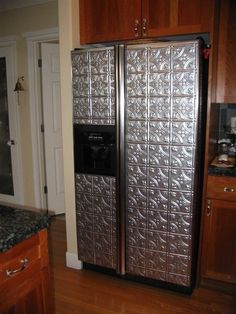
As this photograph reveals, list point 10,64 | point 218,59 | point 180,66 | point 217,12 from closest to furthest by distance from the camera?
point 180,66 < point 217,12 < point 218,59 < point 10,64

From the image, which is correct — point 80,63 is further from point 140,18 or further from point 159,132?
point 159,132

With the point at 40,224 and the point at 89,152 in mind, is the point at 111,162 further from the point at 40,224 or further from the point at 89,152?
the point at 40,224

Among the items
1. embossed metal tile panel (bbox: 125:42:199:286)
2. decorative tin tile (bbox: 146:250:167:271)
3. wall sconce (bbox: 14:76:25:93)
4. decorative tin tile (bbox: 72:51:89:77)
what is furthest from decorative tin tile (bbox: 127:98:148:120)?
wall sconce (bbox: 14:76:25:93)

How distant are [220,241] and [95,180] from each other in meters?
1.02

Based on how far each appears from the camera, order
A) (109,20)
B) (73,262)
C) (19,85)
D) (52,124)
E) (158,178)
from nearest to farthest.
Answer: (158,178) < (109,20) < (73,262) < (19,85) < (52,124)

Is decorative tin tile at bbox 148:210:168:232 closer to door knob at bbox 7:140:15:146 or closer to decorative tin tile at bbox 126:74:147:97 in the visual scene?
decorative tin tile at bbox 126:74:147:97

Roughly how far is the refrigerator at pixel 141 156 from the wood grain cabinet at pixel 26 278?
1067 millimetres

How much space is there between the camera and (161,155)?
212cm

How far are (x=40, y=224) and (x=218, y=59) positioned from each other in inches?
69.3

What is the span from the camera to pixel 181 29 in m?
2.08

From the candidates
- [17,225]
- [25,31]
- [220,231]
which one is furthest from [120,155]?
[25,31]

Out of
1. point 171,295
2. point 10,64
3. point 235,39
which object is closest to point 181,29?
point 235,39

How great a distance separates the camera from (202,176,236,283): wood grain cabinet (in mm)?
2145

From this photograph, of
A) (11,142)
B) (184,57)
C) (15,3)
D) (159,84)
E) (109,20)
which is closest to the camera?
(184,57)
